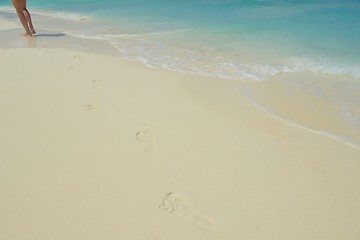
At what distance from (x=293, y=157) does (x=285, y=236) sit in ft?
3.40

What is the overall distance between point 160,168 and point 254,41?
Answer: 6088 millimetres

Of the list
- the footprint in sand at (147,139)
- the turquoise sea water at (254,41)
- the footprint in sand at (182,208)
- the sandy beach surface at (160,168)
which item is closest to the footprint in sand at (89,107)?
the sandy beach surface at (160,168)

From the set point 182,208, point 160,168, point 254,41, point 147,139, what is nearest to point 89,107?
point 147,139

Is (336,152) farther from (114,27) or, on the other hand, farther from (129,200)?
(114,27)

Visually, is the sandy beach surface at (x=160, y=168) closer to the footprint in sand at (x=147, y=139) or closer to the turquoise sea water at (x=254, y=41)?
the footprint in sand at (x=147, y=139)

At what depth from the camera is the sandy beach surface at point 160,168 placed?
2.19 m

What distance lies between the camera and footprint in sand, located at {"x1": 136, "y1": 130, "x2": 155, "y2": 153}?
9.78 ft

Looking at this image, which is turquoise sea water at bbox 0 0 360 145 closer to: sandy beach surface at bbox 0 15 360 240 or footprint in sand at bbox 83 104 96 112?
sandy beach surface at bbox 0 15 360 240

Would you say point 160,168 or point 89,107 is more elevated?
point 89,107

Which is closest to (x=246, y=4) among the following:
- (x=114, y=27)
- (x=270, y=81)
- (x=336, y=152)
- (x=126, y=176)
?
(x=114, y=27)

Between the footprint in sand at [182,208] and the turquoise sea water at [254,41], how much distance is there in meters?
2.08

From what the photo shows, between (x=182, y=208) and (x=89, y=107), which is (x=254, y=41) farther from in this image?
(x=182, y=208)

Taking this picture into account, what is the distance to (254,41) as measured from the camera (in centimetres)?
792

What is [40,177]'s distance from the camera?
2.52m
